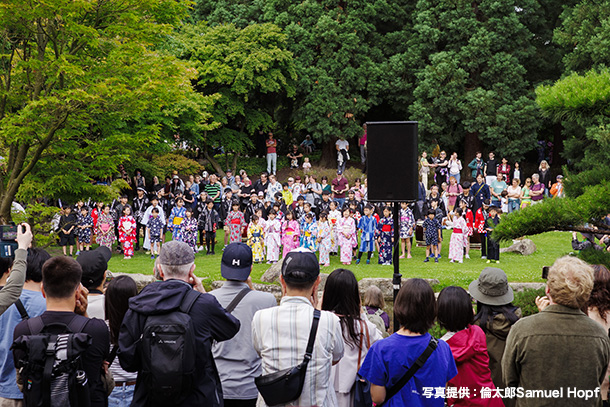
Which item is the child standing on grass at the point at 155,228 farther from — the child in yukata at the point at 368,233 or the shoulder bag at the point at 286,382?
the shoulder bag at the point at 286,382

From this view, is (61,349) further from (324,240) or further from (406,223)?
(406,223)

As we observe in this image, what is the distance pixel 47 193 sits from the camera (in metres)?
9.33

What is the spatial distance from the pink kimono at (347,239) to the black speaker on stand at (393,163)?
8227mm

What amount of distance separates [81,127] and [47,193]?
1227 mm

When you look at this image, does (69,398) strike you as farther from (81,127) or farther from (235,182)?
(235,182)

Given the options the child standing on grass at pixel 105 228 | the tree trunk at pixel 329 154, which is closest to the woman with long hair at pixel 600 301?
the child standing on grass at pixel 105 228

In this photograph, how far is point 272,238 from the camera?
48.4 feet

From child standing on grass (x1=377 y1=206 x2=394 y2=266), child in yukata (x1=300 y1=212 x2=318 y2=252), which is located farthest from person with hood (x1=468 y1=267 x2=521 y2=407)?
child in yukata (x1=300 y1=212 x2=318 y2=252)

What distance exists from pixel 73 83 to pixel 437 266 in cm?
857

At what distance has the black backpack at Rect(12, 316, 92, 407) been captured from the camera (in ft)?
9.86

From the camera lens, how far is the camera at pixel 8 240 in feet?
12.6

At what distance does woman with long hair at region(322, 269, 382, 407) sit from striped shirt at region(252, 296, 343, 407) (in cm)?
46

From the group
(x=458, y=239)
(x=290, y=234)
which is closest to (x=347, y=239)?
Answer: (x=290, y=234)

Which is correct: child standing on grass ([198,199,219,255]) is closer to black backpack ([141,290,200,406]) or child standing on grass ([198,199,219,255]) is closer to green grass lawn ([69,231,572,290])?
green grass lawn ([69,231,572,290])
